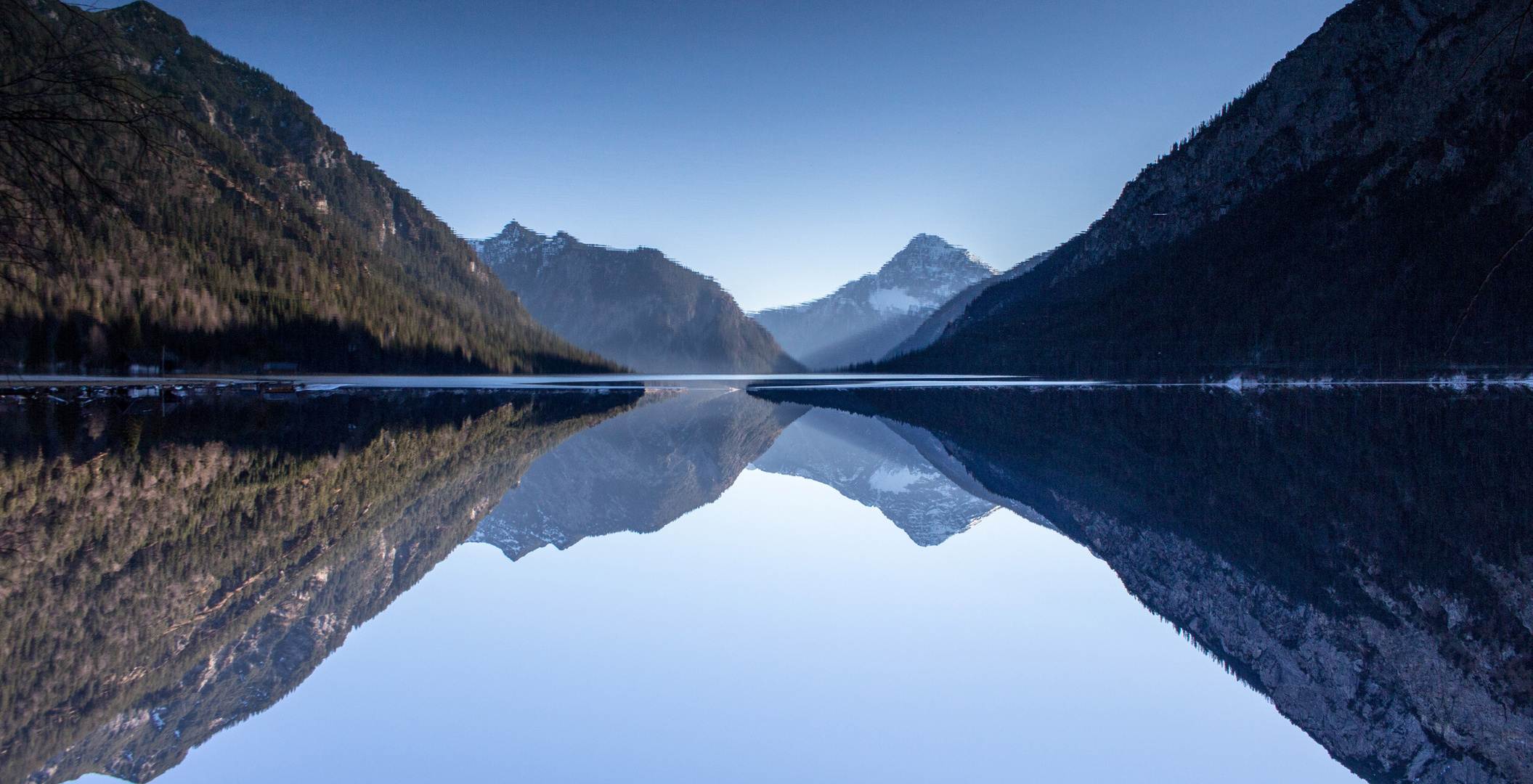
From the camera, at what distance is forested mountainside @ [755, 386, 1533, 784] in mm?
5156

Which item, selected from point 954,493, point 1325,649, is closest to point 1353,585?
point 1325,649

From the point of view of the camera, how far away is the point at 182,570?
616 centimetres

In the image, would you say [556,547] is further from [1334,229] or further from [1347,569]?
[1334,229]

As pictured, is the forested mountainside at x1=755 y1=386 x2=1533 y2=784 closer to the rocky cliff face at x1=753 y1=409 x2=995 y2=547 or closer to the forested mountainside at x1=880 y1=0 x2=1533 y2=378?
the rocky cliff face at x1=753 y1=409 x2=995 y2=547

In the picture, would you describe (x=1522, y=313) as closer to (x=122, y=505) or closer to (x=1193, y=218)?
(x=1193, y=218)

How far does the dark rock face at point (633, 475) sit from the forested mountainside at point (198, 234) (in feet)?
17.4

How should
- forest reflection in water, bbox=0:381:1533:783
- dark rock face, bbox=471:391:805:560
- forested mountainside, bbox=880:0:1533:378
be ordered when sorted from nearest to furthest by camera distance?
forest reflection in water, bbox=0:381:1533:783
dark rock face, bbox=471:391:805:560
forested mountainside, bbox=880:0:1533:378

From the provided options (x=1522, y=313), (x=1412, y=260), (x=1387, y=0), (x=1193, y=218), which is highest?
(x=1387, y=0)

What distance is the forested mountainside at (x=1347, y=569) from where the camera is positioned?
516 centimetres

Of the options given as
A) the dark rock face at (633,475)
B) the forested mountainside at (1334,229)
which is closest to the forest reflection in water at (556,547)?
the dark rock face at (633,475)

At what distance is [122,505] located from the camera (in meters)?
8.26

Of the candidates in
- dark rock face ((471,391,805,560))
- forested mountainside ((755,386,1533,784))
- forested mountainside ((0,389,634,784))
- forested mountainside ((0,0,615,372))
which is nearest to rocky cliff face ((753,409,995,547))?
forested mountainside ((755,386,1533,784))

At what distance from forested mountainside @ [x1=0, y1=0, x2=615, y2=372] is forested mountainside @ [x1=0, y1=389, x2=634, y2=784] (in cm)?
265

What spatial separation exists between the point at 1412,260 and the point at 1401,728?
109 metres
